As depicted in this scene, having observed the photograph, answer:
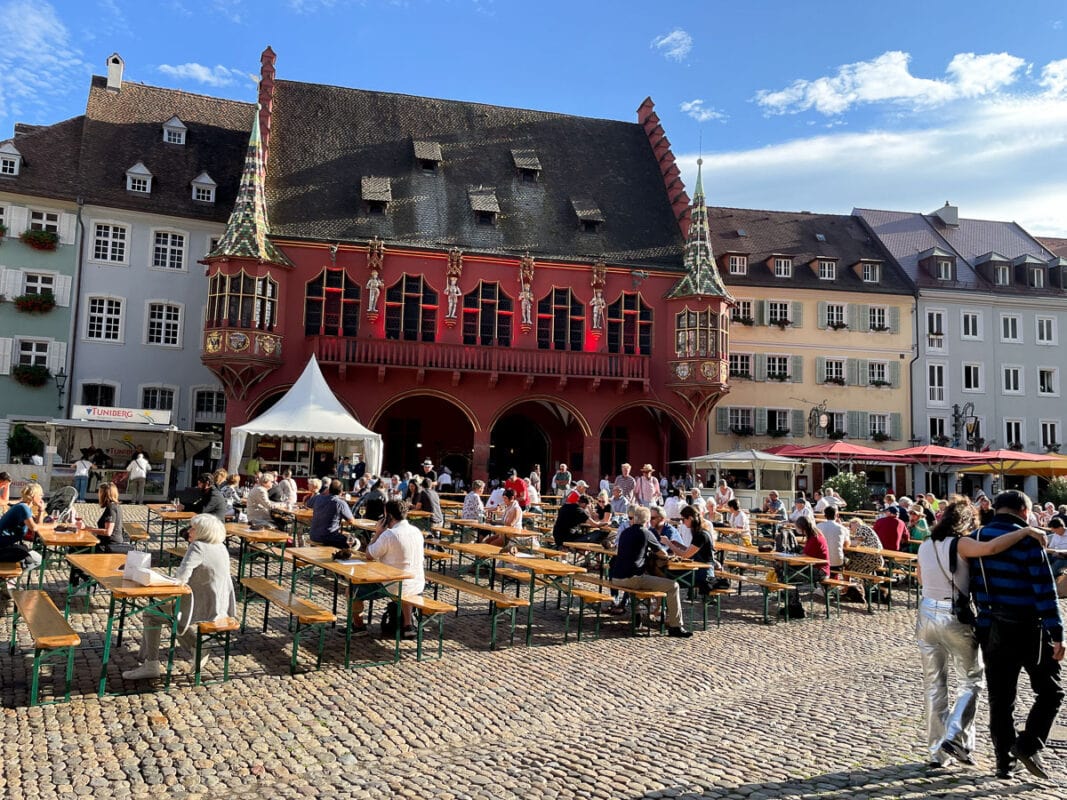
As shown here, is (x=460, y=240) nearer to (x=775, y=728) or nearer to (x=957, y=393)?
(x=957, y=393)

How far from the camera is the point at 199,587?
24.7ft

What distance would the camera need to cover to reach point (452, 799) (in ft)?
17.5

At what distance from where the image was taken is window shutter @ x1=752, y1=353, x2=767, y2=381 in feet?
118

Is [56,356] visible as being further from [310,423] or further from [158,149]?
[310,423]

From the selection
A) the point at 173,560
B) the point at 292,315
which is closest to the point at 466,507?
the point at 173,560

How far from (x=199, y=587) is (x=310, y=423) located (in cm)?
1407

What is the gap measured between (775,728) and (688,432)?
2429 centimetres

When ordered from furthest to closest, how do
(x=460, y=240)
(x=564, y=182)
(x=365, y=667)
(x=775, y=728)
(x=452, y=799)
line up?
1. (x=564, y=182)
2. (x=460, y=240)
3. (x=365, y=667)
4. (x=775, y=728)
5. (x=452, y=799)

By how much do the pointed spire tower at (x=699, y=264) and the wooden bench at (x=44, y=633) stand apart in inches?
1005

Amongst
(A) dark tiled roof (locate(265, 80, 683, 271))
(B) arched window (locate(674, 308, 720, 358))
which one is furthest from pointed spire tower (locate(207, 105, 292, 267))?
(B) arched window (locate(674, 308, 720, 358))

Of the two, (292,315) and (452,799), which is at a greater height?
(292,315)

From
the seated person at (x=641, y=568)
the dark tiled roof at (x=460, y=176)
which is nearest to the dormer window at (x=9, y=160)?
the dark tiled roof at (x=460, y=176)

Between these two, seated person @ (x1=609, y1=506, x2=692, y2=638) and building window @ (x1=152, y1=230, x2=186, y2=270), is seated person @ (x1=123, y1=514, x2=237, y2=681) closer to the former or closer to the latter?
seated person @ (x1=609, y1=506, x2=692, y2=638)

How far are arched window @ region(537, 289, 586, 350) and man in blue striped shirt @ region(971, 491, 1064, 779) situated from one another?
990 inches
